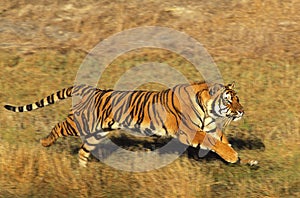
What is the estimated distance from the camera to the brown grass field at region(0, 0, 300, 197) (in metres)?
10.0

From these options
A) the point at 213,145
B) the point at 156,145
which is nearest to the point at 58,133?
the point at 156,145

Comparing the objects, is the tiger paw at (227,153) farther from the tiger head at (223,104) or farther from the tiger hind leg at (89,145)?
the tiger hind leg at (89,145)

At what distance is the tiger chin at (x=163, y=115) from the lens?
33.8ft

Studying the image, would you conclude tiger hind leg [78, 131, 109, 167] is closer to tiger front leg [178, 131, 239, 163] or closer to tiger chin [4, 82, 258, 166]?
tiger chin [4, 82, 258, 166]

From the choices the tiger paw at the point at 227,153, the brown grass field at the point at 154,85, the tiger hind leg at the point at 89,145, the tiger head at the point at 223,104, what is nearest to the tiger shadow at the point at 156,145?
the brown grass field at the point at 154,85

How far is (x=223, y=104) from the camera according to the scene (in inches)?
405

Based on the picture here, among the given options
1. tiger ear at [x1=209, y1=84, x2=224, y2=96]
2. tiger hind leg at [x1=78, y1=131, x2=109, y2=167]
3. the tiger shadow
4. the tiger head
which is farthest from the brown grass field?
tiger ear at [x1=209, y1=84, x2=224, y2=96]

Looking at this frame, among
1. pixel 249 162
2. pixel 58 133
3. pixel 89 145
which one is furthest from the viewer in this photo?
pixel 58 133

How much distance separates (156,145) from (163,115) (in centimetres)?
82

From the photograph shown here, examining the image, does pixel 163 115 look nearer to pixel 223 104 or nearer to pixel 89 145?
pixel 223 104

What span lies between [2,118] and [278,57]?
248 inches

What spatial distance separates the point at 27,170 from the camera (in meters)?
10.2

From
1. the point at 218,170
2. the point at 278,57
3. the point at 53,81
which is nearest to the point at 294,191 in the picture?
the point at 218,170

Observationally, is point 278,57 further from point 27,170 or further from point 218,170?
point 27,170
